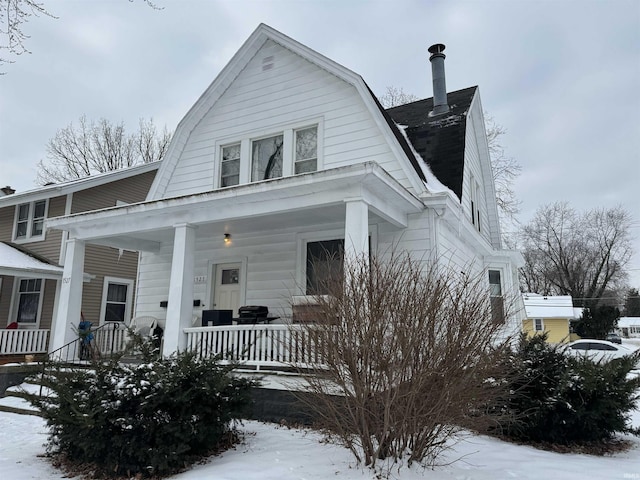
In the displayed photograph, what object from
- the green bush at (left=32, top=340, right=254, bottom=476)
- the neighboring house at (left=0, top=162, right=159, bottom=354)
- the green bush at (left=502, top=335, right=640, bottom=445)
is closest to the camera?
the green bush at (left=32, top=340, right=254, bottom=476)

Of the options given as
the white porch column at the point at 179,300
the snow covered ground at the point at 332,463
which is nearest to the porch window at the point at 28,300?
the white porch column at the point at 179,300

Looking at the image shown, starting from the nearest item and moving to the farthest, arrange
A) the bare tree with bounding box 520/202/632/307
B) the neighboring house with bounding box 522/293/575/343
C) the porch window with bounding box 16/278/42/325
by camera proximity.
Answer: the porch window with bounding box 16/278/42/325 < the neighboring house with bounding box 522/293/575/343 < the bare tree with bounding box 520/202/632/307

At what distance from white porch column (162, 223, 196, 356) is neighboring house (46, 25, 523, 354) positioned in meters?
0.02

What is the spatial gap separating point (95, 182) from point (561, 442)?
47.2 feet

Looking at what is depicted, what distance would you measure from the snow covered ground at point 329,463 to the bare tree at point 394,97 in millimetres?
22481

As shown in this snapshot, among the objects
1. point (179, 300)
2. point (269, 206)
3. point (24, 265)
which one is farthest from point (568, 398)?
point (24, 265)

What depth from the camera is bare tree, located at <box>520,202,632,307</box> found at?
40375 millimetres

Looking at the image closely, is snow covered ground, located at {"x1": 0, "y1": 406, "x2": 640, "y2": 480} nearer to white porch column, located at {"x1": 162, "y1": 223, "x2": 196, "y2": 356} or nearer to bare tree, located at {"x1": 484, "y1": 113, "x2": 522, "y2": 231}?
white porch column, located at {"x1": 162, "y1": 223, "x2": 196, "y2": 356}

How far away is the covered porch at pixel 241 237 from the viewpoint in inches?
250

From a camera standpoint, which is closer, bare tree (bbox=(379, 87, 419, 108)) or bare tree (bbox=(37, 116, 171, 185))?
bare tree (bbox=(379, 87, 419, 108))

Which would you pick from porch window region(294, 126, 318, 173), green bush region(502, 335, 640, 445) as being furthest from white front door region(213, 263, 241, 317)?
green bush region(502, 335, 640, 445)

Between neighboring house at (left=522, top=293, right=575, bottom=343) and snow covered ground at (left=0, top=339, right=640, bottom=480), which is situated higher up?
neighboring house at (left=522, top=293, right=575, bottom=343)

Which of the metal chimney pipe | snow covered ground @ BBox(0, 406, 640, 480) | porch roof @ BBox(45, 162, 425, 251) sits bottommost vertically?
snow covered ground @ BBox(0, 406, 640, 480)

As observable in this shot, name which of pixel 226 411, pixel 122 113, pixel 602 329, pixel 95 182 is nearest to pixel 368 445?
pixel 226 411
